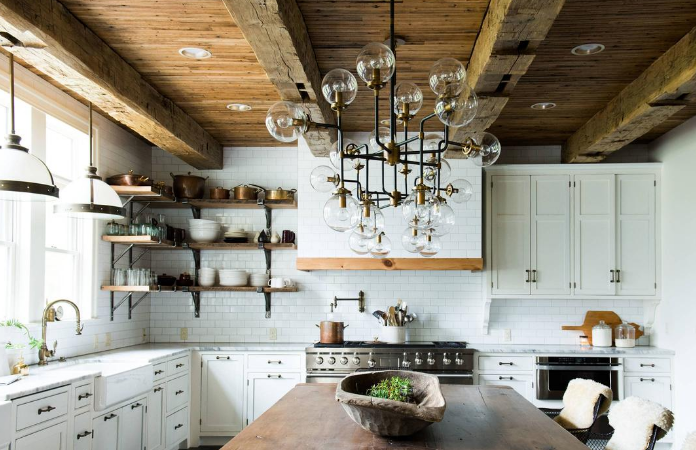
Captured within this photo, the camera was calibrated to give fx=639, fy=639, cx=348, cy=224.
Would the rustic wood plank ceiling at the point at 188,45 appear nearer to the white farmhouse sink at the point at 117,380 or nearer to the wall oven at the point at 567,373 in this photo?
the white farmhouse sink at the point at 117,380

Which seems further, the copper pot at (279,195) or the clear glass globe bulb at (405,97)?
the copper pot at (279,195)

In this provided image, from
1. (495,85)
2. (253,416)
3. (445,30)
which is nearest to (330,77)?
(445,30)

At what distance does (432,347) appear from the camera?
19.5ft

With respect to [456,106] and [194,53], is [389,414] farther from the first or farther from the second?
[194,53]

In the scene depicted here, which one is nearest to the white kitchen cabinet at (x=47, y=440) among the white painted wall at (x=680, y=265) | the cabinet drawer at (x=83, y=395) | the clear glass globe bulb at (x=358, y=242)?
the cabinet drawer at (x=83, y=395)

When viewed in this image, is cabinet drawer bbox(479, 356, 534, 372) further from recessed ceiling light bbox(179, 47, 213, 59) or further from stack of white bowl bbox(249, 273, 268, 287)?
recessed ceiling light bbox(179, 47, 213, 59)

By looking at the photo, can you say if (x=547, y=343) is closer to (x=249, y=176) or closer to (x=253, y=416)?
(x=253, y=416)

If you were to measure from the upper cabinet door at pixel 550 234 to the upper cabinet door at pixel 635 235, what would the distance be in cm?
50

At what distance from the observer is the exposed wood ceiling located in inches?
141

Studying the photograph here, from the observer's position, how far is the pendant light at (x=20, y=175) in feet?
11.3

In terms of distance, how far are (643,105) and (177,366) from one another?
4.38 metres

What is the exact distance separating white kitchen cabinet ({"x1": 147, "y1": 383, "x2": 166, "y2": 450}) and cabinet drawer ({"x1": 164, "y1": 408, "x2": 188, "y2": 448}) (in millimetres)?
122

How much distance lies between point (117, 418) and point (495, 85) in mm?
3479

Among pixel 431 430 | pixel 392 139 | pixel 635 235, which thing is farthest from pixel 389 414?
pixel 635 235
